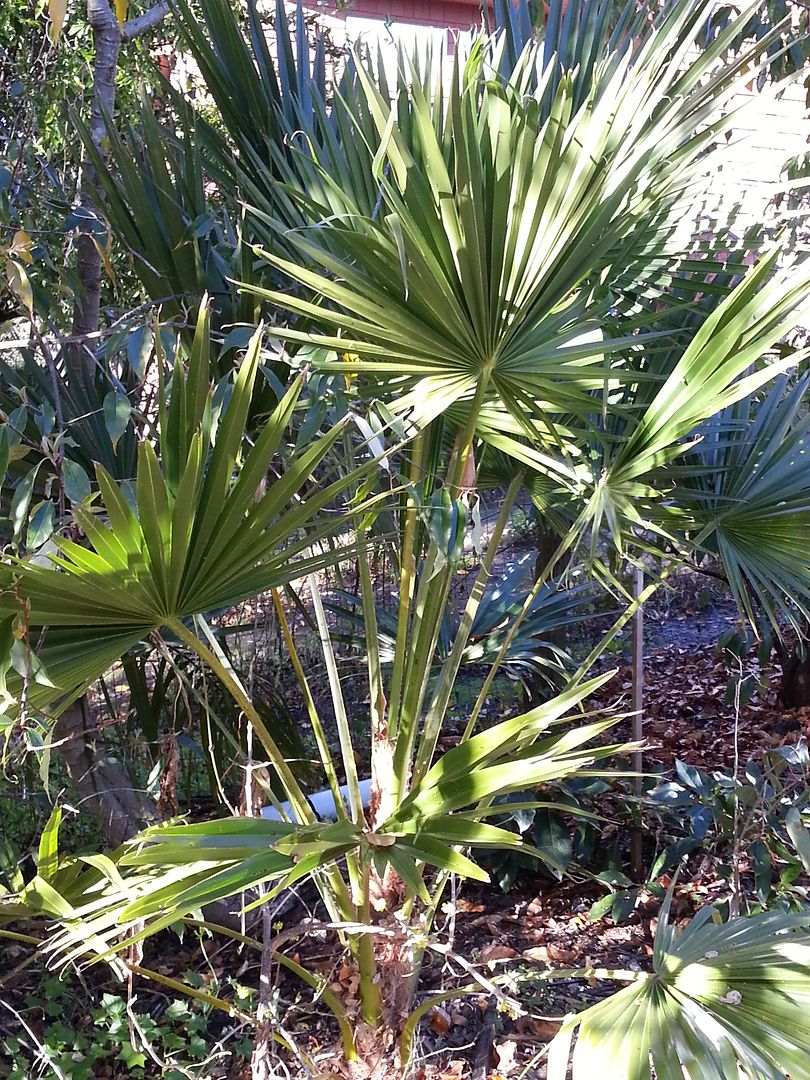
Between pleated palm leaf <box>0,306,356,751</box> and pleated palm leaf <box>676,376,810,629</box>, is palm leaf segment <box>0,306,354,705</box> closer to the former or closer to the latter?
pleated palm leaf <box>0,306,356,751</box>

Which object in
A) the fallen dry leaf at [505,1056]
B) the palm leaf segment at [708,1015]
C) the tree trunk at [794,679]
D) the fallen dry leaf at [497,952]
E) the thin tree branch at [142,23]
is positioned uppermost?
the thin tree branch at [142,23]

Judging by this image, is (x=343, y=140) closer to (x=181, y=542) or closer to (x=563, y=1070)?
(x=181, y=542)

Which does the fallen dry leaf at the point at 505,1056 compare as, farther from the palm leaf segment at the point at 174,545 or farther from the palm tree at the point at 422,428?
the palm leaf segment at the point at 174,545

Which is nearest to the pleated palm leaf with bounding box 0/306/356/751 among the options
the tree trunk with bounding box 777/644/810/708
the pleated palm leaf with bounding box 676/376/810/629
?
the pleated palm leaf with bounding box 676/376/810/629

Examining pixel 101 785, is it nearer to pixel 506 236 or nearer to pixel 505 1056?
pixel 505 1056

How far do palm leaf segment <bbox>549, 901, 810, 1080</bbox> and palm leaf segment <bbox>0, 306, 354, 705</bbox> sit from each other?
808 millimetres

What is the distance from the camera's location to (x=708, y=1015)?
50.4 inches

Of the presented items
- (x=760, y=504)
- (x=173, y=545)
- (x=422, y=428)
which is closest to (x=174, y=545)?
(x=173, y=545)

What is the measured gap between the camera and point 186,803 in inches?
121

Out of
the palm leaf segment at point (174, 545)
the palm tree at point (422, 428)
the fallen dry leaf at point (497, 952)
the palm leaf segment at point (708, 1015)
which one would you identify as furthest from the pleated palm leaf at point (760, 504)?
the fallen dry leaf at point (497, 952)

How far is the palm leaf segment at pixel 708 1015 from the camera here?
3.89 feet

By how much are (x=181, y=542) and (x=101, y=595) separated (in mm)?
134

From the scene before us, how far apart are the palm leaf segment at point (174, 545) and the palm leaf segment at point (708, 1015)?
2.65 feet

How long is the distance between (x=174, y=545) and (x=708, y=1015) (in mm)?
1014
